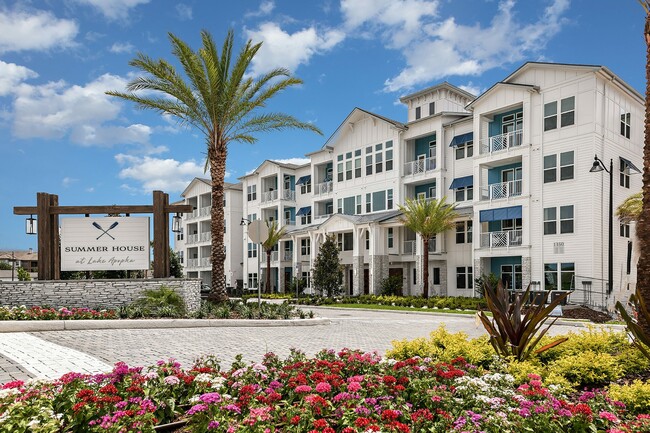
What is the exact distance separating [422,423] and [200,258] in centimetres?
6024

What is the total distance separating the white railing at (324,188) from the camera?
48.3m

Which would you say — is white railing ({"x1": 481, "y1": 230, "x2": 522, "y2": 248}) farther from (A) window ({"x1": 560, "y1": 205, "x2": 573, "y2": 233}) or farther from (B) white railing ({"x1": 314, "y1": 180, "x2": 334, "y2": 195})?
(B) white railing ({"x1": 314, "y1": 180, "x2": 334, "y2": 195})

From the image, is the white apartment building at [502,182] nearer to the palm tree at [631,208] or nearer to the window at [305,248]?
the palm tree at [631,208]

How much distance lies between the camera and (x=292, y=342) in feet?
42.2

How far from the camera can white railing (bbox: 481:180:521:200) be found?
108 ft

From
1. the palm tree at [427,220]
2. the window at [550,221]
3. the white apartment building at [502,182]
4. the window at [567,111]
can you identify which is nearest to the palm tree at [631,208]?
the white apartment building at [502,182]

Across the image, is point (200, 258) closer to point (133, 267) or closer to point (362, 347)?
point (133, 267)

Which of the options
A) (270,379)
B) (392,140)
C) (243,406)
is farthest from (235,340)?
(392,140)

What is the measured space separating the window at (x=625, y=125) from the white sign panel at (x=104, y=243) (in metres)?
27.5

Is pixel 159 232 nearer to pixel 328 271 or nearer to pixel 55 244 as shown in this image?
pixel 55 244

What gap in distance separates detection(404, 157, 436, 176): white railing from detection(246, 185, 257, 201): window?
2159cm

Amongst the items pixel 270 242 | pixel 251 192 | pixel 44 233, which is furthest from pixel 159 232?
pixel 251 192

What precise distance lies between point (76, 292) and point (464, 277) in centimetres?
2584

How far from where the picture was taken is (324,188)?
162 feet
